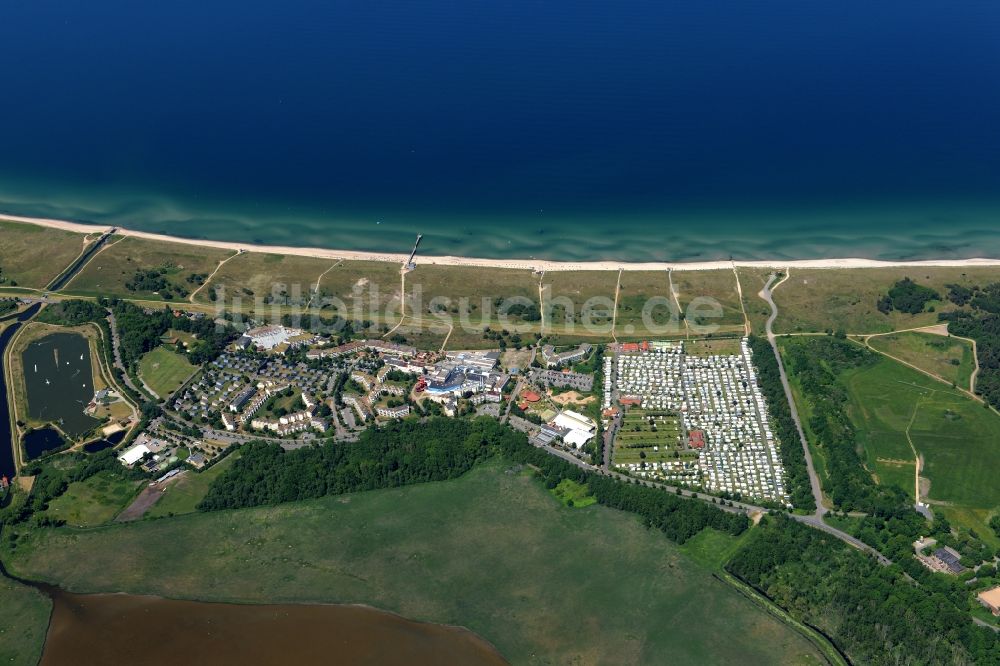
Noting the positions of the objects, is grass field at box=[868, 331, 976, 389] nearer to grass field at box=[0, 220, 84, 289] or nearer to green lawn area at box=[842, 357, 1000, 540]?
green lawn area at box=[842, 357, 1000, 540]

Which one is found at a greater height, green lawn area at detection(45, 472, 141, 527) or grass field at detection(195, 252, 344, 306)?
grass field at detection(195, 252, 344, 306)

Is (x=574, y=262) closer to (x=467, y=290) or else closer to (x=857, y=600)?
(x=467, y=290)

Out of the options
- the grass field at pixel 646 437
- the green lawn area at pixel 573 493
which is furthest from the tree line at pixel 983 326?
the green lawn area at pixel 573 493

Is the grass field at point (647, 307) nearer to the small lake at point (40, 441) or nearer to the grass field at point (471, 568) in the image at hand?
the grass field at point (471, 568)

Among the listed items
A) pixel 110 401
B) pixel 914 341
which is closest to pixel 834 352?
pixel 914 341

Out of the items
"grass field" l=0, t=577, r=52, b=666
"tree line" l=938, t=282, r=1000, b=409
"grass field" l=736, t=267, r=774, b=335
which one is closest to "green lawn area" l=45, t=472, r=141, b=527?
"grass field" l=0, t=577, r=52, b=666

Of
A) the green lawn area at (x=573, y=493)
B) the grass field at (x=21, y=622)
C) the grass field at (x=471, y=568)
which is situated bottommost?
the grass field at (x=21, y=622)
